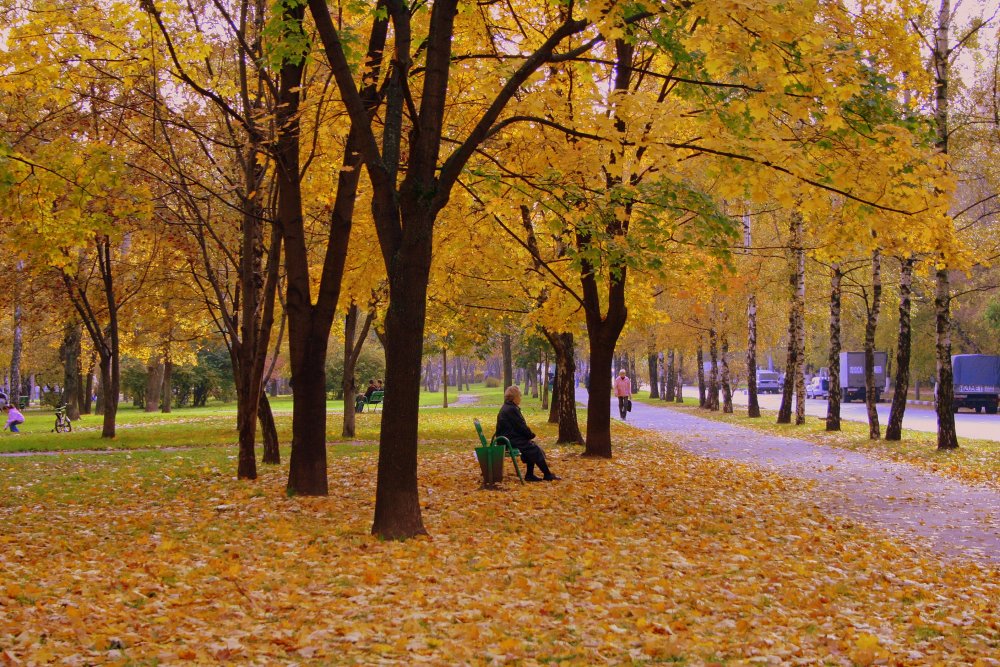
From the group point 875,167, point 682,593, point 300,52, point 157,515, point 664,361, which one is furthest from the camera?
point 664,361

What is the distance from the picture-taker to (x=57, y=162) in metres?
10.4

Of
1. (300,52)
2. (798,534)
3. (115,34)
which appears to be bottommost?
(798,534)

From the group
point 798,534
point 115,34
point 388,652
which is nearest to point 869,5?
point 798,534

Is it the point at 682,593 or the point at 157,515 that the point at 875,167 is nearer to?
the point at 682,593

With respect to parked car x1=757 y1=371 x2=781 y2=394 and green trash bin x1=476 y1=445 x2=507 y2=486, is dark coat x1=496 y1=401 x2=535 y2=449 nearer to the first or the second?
green trash bin x1=476 y1=445 x2=507 y2=486

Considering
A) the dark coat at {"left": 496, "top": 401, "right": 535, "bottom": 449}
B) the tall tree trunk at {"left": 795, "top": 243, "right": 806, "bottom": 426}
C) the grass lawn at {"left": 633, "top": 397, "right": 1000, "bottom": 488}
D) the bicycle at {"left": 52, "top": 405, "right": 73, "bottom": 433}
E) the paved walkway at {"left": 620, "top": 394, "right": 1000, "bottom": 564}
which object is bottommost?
the paved walkway at {"left": 620, "top": 394, "right": 1000, "bottom": 564}

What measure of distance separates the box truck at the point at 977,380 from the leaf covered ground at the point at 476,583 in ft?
113

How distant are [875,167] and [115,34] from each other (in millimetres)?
9724

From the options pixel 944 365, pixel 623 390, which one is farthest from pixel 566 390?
pixel 623 390

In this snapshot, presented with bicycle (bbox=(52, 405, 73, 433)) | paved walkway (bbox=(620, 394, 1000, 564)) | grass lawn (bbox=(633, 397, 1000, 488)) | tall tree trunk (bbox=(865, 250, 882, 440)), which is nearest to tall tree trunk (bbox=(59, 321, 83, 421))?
bicycle (bbox=(52, 405, 73, 433))

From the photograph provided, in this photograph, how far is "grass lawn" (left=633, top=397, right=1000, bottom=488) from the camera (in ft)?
47.9

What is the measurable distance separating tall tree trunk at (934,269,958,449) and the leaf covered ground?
7869 mm

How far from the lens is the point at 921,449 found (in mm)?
18516

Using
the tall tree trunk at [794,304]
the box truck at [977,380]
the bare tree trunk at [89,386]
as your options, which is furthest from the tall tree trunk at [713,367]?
the bare tree trunk at [89,386]
